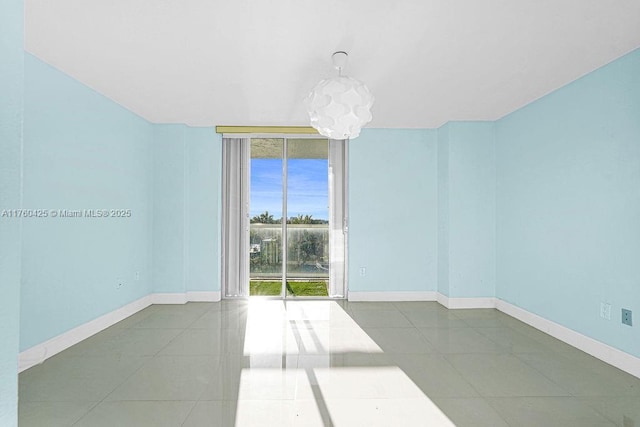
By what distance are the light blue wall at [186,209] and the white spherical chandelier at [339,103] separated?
272cm

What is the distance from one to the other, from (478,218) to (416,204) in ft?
2.78

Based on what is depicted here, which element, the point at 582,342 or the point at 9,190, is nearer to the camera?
the point at 9,190

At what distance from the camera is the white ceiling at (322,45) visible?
7.29 ft

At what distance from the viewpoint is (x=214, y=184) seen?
5.02 metres

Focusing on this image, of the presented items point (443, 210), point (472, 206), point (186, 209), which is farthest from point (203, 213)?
point (472, 206)

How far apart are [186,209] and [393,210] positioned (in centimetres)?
297

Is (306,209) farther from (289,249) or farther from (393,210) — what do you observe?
(393,210)

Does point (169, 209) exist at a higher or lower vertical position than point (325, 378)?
higher

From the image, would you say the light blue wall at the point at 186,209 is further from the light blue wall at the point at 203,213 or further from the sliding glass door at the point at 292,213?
the sliding glass door at the point at 292,213

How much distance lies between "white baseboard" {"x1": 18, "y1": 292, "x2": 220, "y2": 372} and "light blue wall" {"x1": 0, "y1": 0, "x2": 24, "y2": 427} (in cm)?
239

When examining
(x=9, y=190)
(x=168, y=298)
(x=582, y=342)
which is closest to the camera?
(x=9, y=190)

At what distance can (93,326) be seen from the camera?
3.57 metres

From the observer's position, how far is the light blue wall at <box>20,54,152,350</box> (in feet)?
9.22

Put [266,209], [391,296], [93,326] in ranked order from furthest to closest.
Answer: [266,209], [391,296], [93,326]
